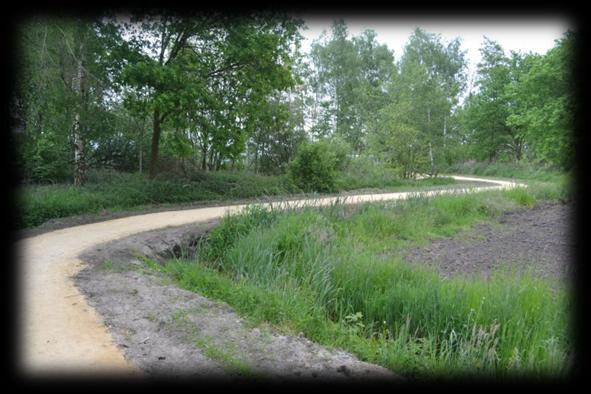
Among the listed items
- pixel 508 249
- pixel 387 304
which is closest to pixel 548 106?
pixel 508 249

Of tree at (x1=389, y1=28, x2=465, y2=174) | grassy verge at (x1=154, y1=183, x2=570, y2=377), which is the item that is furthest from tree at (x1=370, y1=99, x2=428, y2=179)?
grassy verge at (x1=154, y1=183, x2=570, y2=377)

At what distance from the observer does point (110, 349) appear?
355cm

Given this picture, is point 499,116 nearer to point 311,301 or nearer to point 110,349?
point 311,301

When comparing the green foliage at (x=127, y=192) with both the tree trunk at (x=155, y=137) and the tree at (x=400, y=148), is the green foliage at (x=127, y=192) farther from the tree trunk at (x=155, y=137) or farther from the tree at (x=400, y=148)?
the tree at (x=400, y=148)

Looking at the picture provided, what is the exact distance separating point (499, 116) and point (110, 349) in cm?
3722

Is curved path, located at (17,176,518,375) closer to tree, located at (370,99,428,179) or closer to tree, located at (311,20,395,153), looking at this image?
tree, located at (370,99,428,179)

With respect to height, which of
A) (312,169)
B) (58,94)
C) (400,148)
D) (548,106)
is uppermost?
(548,106)

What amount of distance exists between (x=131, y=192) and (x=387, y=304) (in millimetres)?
8996

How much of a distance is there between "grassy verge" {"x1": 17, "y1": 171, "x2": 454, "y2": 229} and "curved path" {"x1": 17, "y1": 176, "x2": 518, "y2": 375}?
1881mm

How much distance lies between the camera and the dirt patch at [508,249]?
748cm

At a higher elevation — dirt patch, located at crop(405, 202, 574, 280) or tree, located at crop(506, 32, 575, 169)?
tree, located at crop(506, 32, 575, 169)

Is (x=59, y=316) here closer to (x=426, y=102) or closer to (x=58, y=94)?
(x=58, y=94)

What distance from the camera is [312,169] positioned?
671 inches

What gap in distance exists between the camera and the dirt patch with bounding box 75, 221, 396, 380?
3.32 metres
